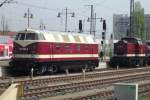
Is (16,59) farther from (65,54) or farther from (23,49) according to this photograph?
(65,54)

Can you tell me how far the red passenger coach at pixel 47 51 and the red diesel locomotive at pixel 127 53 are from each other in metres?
9.75

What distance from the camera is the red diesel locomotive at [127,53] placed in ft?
147

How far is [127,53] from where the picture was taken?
4494cm

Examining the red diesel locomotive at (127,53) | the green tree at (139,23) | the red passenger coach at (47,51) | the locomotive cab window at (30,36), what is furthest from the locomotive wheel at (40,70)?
the green tree at (139,23)

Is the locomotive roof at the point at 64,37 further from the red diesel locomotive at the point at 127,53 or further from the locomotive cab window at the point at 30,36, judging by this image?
the red diesel locomotive at the point at 127,53

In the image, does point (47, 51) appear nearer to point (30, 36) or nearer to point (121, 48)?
point (30, 36)

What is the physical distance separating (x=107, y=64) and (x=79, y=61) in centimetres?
1161

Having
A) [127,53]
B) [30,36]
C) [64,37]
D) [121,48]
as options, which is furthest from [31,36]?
[127,53]

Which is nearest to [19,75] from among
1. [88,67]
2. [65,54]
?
[65,54]

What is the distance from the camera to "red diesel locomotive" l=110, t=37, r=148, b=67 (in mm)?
44875

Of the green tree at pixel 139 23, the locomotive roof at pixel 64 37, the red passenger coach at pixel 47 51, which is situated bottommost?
the red passenger coach at pixel 47 51

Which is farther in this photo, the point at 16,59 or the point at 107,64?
the point at 107,64

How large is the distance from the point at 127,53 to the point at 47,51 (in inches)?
603

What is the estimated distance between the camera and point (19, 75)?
3209 centimetres
